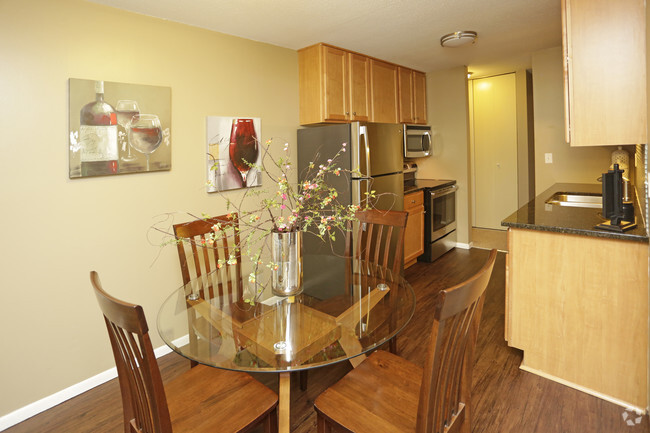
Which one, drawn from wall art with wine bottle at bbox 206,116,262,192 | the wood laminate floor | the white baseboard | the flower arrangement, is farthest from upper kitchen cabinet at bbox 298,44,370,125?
the white baseboard

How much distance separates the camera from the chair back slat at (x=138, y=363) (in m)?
0.95

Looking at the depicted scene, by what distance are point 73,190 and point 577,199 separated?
380cm

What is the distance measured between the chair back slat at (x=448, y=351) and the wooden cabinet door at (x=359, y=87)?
8.96ft

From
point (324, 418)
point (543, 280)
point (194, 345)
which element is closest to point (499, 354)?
point (543, 280)

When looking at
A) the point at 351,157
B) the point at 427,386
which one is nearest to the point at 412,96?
the point at 351,157

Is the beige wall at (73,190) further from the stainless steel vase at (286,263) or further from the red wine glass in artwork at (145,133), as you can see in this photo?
the stainless steel vase at (286,263)

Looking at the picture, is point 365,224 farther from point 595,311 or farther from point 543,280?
point 595,311

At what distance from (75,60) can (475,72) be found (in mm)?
4735

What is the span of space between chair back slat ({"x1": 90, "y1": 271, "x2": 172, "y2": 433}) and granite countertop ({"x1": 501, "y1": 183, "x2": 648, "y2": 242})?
1968 mm

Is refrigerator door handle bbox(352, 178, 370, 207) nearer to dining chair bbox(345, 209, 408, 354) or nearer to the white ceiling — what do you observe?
dining chair bbox(345, 209, 408, 354)

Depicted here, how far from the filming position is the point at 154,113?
2.48 metres

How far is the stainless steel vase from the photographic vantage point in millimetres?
1645

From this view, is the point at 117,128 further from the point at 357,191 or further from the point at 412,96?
the point at 412,96

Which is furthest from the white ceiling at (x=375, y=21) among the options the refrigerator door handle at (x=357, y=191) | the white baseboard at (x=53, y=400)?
the white baseboard at (x=53, y=400)
